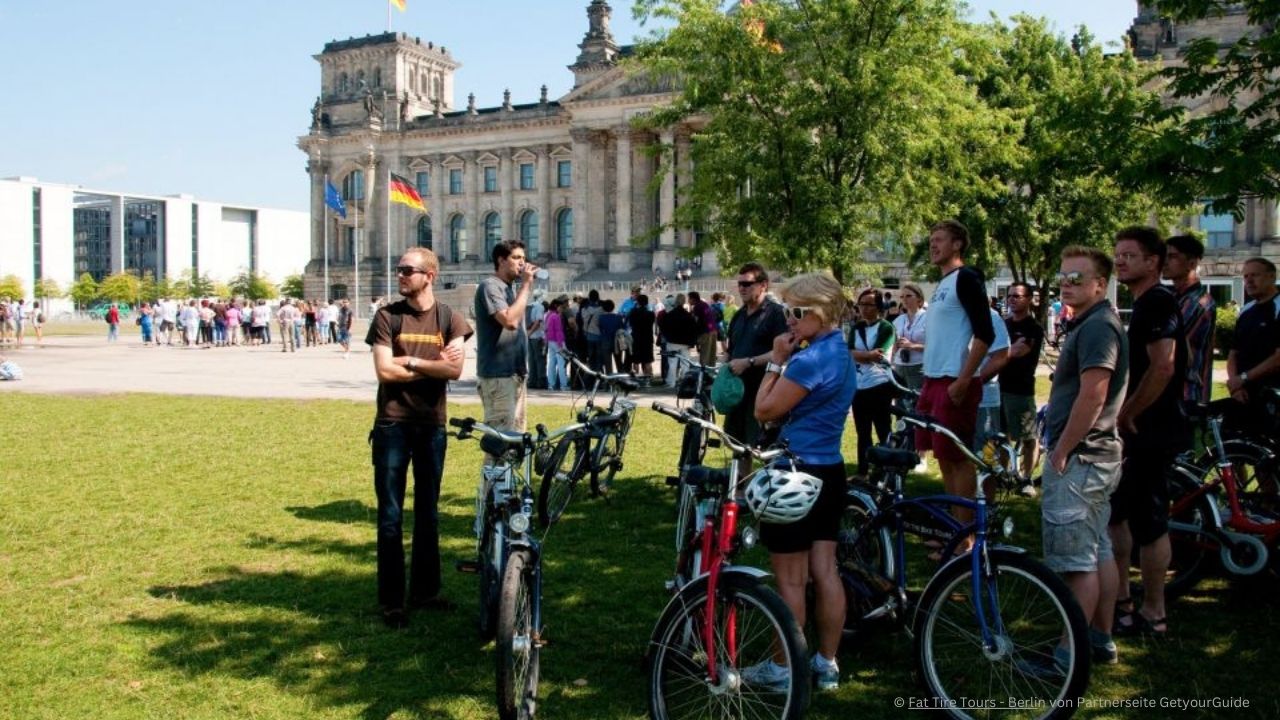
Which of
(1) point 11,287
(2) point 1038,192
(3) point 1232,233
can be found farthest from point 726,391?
(1) point 11,287

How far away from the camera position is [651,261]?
66.7 m

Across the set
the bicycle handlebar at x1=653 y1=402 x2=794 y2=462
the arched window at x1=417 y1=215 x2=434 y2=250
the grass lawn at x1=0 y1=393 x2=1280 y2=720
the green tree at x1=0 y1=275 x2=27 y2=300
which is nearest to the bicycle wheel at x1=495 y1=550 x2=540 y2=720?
the grass lawn at x1=0 y1=393 x2=1280 y2=720

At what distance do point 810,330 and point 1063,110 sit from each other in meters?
6.06

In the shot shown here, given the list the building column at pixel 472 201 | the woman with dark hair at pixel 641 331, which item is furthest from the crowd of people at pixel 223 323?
the building column at pixel 472 201

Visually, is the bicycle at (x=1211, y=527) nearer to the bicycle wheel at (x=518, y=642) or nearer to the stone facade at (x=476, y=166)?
the bicycle wheel at (x=518, y=642)

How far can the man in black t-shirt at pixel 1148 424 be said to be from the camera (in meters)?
5.36

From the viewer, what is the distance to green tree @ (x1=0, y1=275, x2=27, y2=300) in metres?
110

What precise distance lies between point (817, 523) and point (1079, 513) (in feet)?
4.18

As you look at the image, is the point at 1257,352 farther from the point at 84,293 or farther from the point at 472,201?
the point at 84,293

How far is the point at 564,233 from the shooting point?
7575 centimetres

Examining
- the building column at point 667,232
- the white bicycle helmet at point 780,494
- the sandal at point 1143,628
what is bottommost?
the sandal at point 1143,628

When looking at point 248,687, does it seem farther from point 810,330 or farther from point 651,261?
point 651,261

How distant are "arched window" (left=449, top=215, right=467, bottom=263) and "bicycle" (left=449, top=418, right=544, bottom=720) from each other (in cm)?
7636

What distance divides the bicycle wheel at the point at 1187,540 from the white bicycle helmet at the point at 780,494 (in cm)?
327
